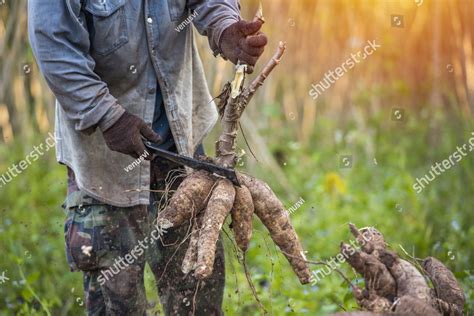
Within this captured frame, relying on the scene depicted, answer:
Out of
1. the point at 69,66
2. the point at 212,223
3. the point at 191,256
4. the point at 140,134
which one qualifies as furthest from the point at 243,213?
the point at 69,66

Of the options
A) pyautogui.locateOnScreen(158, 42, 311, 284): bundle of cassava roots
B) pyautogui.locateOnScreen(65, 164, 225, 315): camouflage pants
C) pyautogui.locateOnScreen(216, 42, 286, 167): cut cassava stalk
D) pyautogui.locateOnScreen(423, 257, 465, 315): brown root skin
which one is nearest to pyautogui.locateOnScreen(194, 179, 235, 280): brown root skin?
pyautogui.locateOnScreen(158, 42, 311, 284): bundle of cassava roots

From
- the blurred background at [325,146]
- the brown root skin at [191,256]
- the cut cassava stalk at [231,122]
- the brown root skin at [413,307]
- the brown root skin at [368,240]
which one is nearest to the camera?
the brown root skin at [413,307]

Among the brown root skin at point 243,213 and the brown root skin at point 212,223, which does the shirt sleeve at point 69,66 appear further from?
the brown root skin at point 243,213

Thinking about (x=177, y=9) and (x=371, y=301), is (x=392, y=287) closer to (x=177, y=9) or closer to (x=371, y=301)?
(x=371, y=301)

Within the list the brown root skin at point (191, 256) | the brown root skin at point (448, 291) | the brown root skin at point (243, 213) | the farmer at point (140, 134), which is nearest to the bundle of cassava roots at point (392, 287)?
the brown root skin at point (448, 291)

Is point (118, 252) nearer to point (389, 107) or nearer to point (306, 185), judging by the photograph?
point (306, 185)

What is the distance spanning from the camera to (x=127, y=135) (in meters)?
3.52

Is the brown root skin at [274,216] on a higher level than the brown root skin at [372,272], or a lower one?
lower

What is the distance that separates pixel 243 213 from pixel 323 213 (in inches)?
132

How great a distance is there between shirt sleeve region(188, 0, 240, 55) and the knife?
64 centimetres

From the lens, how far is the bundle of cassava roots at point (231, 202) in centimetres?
356

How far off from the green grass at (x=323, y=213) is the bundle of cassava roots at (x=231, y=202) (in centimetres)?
13

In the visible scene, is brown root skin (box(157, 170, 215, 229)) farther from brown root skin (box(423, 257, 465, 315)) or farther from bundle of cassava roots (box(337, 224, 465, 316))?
brown root skin (box(423, 257, 465, 315))

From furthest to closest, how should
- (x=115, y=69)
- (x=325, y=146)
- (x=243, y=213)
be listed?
(x=325, y=146), (x=115, y=69), (x=243, y=213)
